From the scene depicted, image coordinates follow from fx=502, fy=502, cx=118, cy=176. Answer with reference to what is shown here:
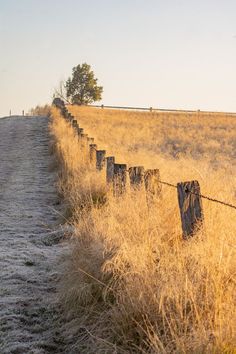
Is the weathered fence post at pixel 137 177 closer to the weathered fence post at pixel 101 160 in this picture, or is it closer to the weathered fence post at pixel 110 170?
the weathered fence post at pixel 110 170

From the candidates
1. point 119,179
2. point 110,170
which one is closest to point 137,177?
point 119,179

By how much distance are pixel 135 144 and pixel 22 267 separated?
20.0 m

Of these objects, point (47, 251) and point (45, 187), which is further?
point (45, 187)

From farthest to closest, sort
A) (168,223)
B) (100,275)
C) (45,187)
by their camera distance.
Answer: (45,187)
(168,223)
(100,275)

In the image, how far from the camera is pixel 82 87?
4906 cm

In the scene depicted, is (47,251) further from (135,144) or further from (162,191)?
(135,144)

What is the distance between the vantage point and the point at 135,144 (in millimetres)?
25078

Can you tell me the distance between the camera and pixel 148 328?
3061mm

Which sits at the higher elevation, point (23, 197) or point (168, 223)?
point (168, 223)

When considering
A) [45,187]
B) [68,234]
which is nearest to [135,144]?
[45,187]

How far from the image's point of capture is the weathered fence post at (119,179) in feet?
21.6

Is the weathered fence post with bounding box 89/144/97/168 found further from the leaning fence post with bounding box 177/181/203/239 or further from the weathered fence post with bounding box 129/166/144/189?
the leaning fence post with bounding box 177/181/203/239

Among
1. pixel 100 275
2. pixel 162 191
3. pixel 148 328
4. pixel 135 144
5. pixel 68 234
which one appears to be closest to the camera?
pixel 148 328

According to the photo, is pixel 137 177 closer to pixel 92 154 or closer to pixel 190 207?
pixel 190 207
